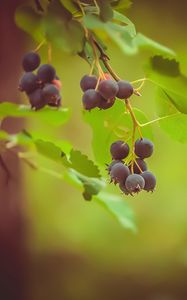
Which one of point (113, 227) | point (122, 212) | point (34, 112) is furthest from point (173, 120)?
point (113, 227)

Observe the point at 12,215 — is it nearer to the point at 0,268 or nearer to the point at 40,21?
the point at 0,268

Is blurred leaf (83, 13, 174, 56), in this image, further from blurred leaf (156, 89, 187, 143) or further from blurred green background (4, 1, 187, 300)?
blurred green background (4, 1, 187, 300)

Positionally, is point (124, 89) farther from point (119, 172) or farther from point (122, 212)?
point (122, 212)

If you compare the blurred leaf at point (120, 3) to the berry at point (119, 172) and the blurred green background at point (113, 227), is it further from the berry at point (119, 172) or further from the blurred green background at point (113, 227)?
the blurred green background at point (113, 227)

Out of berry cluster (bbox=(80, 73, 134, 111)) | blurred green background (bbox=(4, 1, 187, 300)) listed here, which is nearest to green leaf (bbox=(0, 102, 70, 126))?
berry cluster (bbox=(80, 73, 134, 111))

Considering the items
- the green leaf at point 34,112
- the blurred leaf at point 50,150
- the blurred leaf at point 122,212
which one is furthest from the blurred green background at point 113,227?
the blurred leaf at point 50,150
